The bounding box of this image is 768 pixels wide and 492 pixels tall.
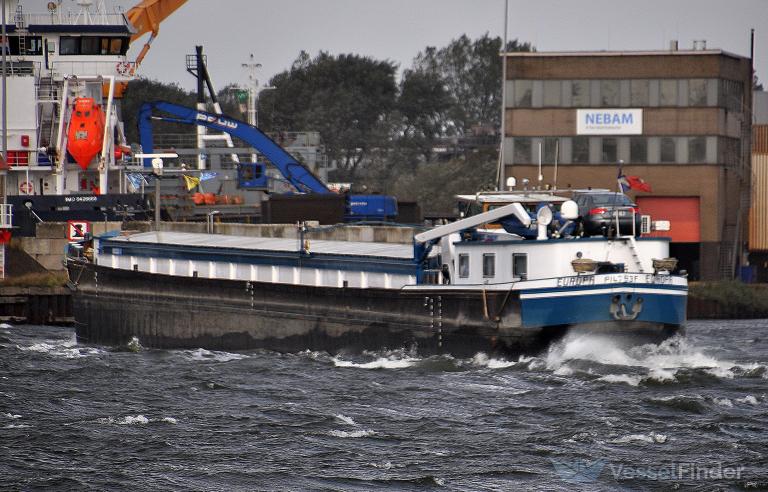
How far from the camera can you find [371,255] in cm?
4288

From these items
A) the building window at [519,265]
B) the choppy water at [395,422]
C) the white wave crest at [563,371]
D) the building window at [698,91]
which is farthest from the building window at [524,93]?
the white wave crest at [563,371]

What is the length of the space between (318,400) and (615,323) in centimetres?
785

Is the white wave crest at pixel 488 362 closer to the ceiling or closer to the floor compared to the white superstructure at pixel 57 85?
closer to the floor

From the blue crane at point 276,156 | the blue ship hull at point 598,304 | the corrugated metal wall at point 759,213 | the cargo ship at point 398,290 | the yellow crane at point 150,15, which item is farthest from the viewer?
the yellow crane at point 150,15

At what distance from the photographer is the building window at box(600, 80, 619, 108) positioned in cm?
7388

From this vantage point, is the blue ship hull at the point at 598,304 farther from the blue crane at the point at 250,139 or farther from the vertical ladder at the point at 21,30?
the vertical ladder at the point at 21,30

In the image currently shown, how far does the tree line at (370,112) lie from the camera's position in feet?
465

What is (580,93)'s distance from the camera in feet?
243

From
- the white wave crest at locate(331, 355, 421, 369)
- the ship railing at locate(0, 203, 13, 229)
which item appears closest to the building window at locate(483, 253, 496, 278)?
the white wave crest at locate(331, 355, 421, 369)

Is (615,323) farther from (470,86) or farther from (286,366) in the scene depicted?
(470,86)

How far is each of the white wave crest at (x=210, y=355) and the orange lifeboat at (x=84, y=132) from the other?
27496 millimetres

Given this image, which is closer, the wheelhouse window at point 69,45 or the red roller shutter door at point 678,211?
the red roller shutter door at point 678,211

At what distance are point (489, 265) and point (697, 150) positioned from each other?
37281 mm
